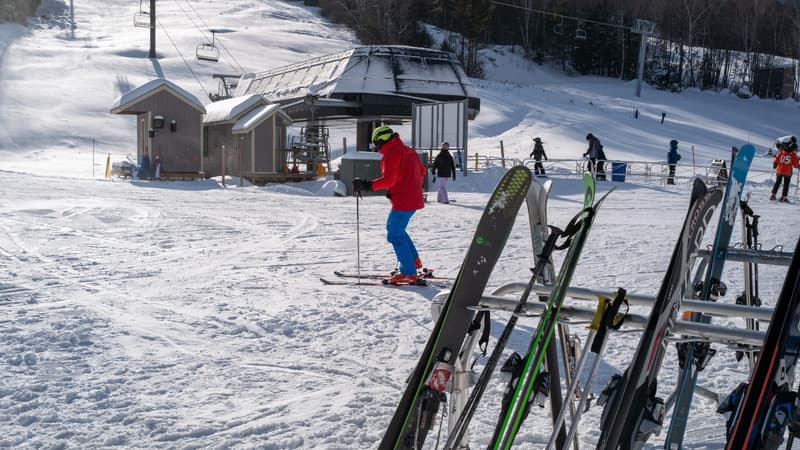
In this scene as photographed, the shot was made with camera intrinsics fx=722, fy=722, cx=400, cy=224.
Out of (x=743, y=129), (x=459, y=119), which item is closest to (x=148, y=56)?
(x=459, y=119)

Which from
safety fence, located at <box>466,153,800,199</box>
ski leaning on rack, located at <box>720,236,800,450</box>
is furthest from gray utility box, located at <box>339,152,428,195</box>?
ski leaning on rack, located at <box>720,236,800,450</box>

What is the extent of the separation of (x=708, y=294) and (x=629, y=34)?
214 feet

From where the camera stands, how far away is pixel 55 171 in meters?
28.3

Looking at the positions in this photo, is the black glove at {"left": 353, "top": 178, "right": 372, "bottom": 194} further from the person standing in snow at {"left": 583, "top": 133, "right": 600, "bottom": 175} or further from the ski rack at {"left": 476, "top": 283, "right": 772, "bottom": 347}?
the person standing in snow at {"left": 583, "top": 133, "right": 600, "bottom": 175}

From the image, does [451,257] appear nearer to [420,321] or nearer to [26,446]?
[420,321]

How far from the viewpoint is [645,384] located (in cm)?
205

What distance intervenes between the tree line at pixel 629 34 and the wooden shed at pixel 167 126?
3564 cm

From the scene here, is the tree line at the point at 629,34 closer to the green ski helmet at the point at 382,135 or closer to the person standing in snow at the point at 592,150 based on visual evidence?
the person standing in snow at the point at 592,150

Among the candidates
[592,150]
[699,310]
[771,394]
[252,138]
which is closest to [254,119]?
[252,138]

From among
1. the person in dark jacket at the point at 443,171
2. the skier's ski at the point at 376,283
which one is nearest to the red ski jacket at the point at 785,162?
the person in dark jacket at the point at 443,171

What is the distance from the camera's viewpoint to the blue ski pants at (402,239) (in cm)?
695

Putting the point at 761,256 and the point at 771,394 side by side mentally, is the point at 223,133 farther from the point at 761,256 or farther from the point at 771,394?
→ the point at 771,394

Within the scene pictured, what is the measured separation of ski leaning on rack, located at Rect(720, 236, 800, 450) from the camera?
5.54 feet

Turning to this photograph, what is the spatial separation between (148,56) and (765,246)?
4866 centimetres
